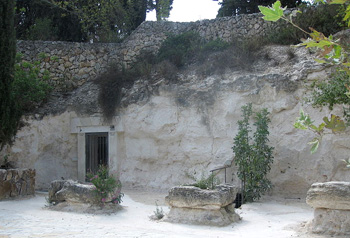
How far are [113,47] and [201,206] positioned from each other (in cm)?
1130

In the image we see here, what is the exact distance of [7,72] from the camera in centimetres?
1325

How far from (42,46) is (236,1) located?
9.42 meters

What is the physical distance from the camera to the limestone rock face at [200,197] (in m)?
8.29

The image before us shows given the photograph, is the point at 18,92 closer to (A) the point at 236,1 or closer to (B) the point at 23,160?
(B) the point at 23,160

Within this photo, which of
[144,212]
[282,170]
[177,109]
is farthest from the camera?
[177,109]

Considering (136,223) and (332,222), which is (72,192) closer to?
(136,223)

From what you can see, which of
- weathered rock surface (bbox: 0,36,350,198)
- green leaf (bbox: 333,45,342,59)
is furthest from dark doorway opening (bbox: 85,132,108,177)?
green leaf (bbox: 333,45,342,59)

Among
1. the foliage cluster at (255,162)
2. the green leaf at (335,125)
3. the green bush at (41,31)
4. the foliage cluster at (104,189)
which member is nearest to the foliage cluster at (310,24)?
the foliage cluster at (255,162)

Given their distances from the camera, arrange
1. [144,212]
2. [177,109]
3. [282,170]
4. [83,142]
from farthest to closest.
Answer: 1. [83,142]
2. [177,109]
3. [282,170]
4. [144,212]

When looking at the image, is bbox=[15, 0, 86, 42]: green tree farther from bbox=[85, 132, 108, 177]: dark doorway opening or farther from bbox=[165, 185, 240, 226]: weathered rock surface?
bbox=[165, 185, 240, 226]: weathered rock surface

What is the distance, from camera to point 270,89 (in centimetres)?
1297

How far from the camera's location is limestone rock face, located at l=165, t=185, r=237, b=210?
829cm

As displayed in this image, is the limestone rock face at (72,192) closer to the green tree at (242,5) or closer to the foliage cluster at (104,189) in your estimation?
the foliage cluster at (104,189)

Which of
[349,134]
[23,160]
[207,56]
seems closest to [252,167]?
[349,134]
